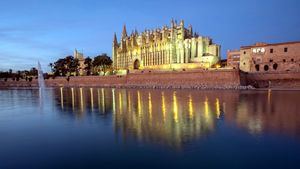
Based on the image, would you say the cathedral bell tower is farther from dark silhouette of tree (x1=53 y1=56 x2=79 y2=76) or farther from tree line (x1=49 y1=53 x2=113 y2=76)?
dark silhouette of tree (x1=53 y1=56 x2=79 y2=76)

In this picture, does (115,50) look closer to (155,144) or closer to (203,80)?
(203,80)

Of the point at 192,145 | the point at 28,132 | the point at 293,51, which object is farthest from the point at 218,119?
the point at 293,51

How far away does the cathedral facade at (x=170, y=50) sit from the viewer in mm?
66750

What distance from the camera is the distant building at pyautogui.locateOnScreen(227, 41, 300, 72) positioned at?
143 feet

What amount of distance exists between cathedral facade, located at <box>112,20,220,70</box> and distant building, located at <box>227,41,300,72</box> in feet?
49.4

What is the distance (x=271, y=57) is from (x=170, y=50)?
29.6 meters

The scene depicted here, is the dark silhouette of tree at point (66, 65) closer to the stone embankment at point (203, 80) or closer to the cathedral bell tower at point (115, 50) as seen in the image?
the cathedral bell tower at point (115, 50)

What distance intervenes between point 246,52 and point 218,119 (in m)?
38.5

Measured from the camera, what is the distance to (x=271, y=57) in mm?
45500

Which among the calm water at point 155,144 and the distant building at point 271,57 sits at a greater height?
the distant building at point 271,57

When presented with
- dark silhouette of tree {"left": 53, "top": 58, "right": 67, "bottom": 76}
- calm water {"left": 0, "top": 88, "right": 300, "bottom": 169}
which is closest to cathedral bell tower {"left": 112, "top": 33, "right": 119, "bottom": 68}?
dark silhouette of tree {"left": 53, "top": 58, "right": 67, "bottom": 76}

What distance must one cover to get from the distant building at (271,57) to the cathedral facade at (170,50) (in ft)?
49.4

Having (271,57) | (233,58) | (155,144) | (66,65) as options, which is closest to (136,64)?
(66,65)

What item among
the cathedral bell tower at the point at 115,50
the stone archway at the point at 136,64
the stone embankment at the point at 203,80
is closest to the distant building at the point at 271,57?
the stone embankment at the point at 203,80
